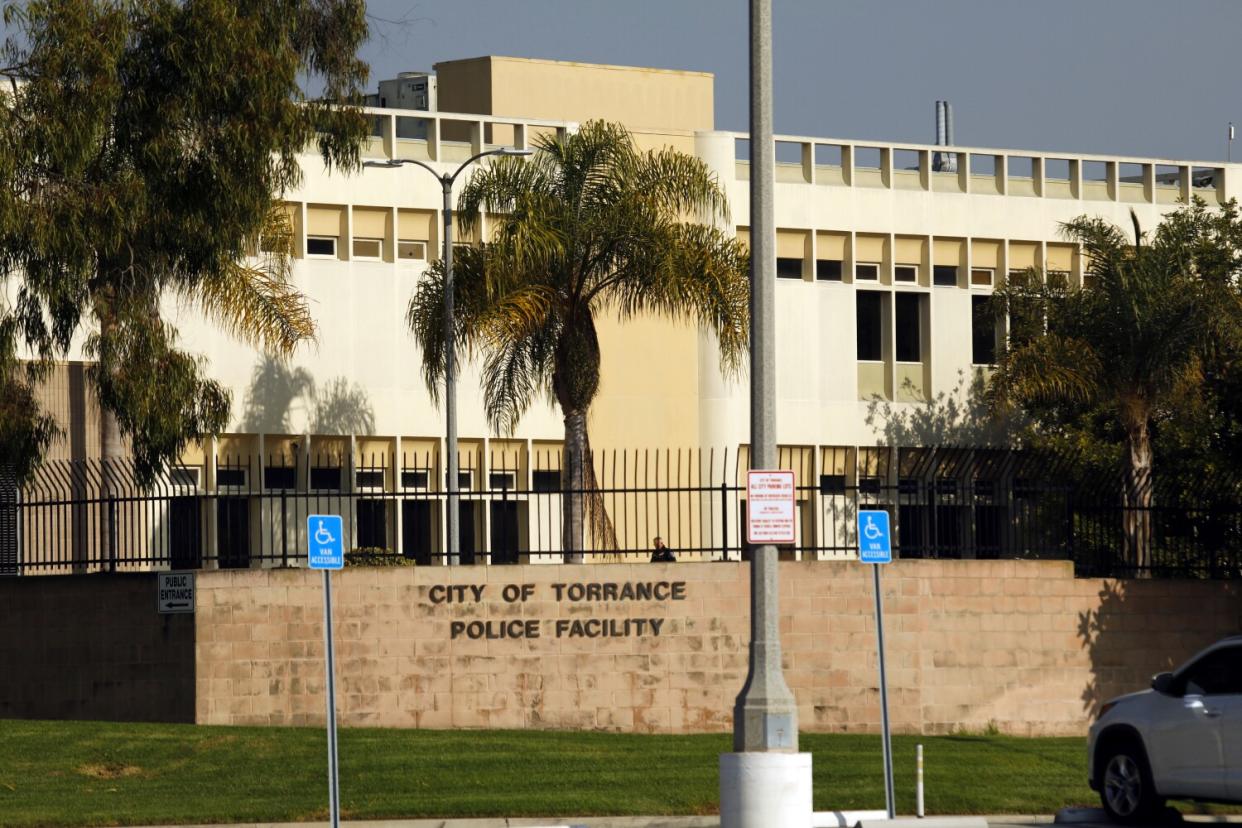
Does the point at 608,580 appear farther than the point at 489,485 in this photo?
No

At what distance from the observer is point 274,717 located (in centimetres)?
2598

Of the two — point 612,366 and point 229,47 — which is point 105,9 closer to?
point 229,47

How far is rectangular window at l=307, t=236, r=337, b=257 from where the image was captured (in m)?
45.2

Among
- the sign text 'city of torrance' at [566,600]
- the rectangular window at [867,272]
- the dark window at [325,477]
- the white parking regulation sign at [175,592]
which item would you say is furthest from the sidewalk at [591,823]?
the rectangular window at [867,272]

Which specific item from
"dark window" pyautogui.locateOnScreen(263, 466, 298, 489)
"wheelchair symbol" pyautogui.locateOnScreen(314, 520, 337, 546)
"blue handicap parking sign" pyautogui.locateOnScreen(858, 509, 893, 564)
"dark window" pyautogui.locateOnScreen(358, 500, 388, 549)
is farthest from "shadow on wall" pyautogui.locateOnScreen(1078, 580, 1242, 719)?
"dark window" pyautogui.locateOnScreen(263, 466, 298, 489)

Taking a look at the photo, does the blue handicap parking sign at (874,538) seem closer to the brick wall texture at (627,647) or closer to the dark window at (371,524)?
the brick wall texture at (627,647)

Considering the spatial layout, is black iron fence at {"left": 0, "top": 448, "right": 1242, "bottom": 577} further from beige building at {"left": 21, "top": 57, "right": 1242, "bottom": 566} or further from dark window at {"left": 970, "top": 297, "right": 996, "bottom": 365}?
dark window at {"left": 970, "top": 297, "right": 996, "bottom": 365}

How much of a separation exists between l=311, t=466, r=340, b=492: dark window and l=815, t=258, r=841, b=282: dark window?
Result: 12083mm

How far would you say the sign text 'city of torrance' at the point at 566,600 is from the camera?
26391 mm

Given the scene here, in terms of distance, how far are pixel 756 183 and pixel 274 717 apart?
37.4 ft

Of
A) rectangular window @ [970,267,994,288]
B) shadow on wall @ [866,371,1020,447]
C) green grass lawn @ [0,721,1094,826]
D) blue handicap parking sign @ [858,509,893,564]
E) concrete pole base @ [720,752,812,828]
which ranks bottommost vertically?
green grass lawn @ [0,721,1094,826]

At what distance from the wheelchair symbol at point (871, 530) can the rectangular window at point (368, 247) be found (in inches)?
1051

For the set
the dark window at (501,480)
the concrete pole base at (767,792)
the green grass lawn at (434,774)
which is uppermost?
the dark window at (501,480)

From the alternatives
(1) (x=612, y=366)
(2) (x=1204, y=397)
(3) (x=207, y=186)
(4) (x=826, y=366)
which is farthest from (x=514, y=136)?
(3) (x=207, y=186)
